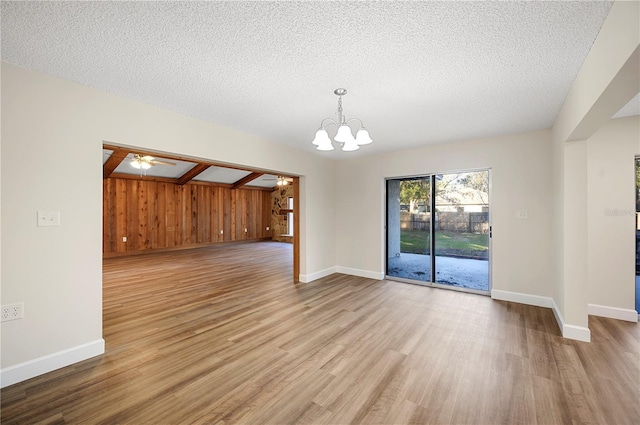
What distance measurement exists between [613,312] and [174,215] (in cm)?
1032

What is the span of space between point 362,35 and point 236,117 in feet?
6.41

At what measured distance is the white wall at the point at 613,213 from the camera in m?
3.12

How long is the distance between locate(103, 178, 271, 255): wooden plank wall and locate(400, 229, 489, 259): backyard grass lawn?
24.5 feet

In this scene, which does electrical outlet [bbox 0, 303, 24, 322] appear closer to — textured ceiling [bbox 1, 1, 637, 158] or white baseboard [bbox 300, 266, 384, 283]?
textured ceiling [bbox 1, 1, 637, 158]

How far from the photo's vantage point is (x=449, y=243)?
450 cm

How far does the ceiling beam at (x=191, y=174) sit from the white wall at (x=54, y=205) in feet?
17.5

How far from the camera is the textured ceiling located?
149 centimetres

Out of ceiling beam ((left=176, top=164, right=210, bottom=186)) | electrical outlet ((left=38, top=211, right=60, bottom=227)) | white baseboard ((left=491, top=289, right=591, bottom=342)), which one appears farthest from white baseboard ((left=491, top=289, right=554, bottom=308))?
ceiling beam ((left=176, top=164, right=210, bottom=186))

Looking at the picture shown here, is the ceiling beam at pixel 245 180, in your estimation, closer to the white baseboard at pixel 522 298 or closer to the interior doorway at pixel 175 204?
the interior doorway at pixel 175 204

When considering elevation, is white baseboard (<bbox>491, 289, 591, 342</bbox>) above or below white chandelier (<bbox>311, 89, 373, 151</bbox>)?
below

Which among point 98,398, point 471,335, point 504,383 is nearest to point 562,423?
point 504,383

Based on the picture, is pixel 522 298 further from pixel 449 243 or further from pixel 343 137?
pixel 343 137

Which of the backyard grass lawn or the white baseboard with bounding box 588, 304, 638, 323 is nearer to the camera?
the white baseboard with bounding box 588, 304, 638, 323

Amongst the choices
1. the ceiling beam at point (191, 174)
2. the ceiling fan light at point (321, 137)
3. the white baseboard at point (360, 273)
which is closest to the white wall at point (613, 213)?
the white baseboard at point (360, 273)
